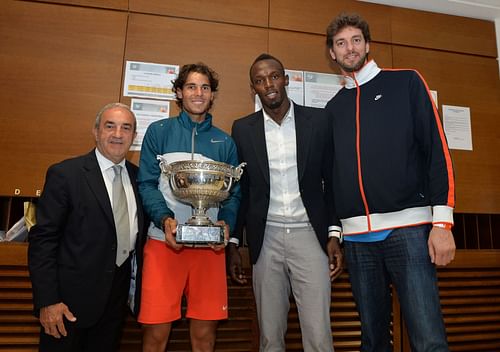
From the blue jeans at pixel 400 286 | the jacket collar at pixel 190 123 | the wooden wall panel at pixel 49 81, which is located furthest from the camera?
the wooden wall panel at pixel 49 81

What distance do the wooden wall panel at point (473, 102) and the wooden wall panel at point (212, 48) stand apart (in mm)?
1146

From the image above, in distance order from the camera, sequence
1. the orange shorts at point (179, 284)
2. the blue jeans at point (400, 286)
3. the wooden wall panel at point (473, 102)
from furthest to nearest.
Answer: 1. the wooden wall panel at point (473, 102)
2. the orange shorts at point (179, 284)
3. the blue jeans at point (400, 286)

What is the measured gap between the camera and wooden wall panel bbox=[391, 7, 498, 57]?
2.75m

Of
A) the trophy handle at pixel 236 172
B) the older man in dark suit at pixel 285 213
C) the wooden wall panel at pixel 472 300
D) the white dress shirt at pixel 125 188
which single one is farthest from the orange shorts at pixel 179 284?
the wooden wall panel at pixel 472 300

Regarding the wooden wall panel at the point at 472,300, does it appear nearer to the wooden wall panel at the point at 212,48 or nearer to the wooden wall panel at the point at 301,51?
the wooden wall panel at the point at 301,51

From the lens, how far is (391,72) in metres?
1.55

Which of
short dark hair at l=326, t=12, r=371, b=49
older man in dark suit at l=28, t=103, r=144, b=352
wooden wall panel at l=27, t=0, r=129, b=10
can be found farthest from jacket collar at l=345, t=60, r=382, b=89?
wooden wall panel at l=27, t=0, r=129, b=10

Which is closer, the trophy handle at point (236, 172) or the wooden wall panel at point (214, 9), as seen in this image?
the trophy handle at point (236, 172)

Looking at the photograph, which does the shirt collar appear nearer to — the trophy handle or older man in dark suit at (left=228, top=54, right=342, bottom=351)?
older man in dark suit at (left=228, top=54, right=342, bottom=351)

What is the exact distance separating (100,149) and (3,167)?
39.8 inches

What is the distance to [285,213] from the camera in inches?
60.9

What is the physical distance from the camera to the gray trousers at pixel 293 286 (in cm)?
144

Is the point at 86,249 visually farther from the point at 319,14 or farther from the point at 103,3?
the point at 319,14

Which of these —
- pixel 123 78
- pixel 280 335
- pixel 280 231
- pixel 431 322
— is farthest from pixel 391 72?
pixel 123 78
